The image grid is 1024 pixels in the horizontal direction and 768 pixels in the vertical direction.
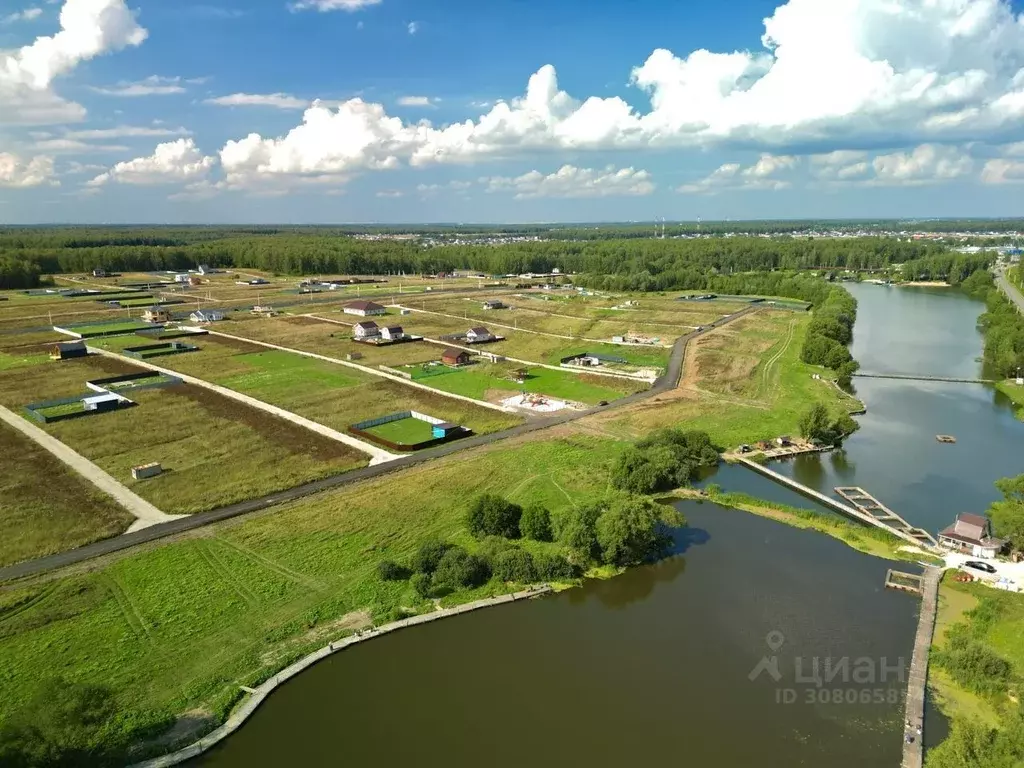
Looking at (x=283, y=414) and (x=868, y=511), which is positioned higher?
(x=283, y=414)

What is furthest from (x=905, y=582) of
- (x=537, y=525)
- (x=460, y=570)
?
(x=460, y=570)

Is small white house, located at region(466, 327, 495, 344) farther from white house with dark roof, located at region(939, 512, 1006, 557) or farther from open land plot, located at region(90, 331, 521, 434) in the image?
white house with dark roof, located at region(939, 512, 1006, 557)

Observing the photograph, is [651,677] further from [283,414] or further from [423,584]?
[283,414]

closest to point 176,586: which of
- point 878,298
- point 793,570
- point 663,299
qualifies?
point 793,570

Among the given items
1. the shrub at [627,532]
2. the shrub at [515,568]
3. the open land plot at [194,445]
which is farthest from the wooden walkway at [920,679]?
the open land plot at [194,445]

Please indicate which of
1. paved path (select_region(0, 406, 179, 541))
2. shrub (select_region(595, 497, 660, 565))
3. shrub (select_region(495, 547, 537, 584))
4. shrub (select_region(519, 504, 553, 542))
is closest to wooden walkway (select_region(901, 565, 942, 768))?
shrub (select_region(595, 497, 660, 565))
